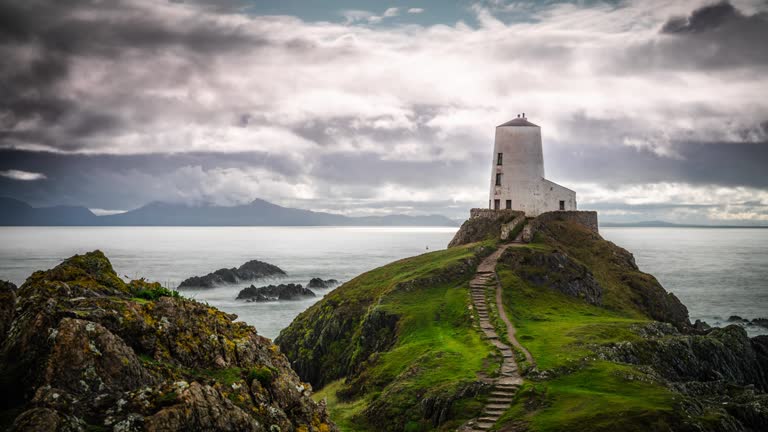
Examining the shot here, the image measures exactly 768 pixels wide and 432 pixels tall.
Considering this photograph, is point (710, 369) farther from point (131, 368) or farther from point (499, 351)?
point (131, 368)

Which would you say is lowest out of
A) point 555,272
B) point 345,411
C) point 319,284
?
point 319,284

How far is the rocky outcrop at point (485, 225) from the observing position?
68.2 metres

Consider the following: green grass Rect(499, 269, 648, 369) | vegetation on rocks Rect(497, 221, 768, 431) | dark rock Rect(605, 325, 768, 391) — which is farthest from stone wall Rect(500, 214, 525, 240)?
dark rock Rect(605, 325, 768, 391)

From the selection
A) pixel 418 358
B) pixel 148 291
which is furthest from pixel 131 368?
pixel 418 358

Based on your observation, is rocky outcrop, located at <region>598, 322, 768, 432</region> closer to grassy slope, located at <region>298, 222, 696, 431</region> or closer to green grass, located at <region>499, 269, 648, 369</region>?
grassy slope, located at <region>298, 222, 696, 431</region>

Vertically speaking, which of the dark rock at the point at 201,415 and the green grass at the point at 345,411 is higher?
the dark rock at the point at 201,415

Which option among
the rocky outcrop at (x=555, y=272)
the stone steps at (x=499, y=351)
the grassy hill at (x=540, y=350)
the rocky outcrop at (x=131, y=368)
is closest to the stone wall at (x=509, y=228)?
the grassy hill at (x=540, y=350)

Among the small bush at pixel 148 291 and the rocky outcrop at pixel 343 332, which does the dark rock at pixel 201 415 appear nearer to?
the small bush at pixel 148 291

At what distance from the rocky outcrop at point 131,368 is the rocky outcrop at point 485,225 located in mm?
48735

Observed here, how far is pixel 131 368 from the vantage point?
52.9ft

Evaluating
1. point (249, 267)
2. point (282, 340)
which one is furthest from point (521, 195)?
point (249, 267)

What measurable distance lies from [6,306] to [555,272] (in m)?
46.6

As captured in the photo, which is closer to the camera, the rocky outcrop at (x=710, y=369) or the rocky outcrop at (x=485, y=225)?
the rocky outcrop at (x=710, y=369)

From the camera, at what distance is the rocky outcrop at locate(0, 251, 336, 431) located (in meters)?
14.5
